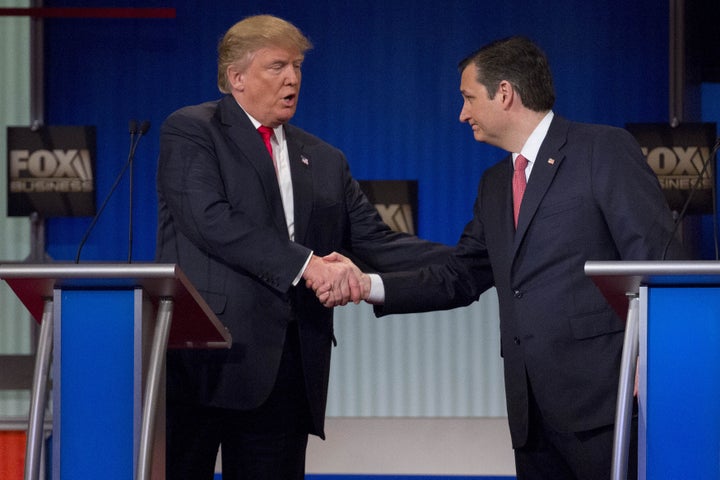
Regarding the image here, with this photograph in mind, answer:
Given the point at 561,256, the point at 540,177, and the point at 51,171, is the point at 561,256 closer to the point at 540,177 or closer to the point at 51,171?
the point at 540,177

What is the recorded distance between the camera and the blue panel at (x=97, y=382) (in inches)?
74.5

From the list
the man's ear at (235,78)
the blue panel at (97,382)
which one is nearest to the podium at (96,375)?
the blue panel at (97,382)

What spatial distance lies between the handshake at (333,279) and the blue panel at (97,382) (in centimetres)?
83

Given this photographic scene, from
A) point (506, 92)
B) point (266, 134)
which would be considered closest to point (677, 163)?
point (506, 92)

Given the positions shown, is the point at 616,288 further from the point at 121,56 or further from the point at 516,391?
the point at 121,56

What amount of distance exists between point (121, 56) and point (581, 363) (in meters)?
2.82

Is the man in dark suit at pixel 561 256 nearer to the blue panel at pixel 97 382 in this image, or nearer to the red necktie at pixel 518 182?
the red necktie at pixel 518 182

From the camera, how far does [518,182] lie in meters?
2.65

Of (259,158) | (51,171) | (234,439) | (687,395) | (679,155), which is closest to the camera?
(687,395)

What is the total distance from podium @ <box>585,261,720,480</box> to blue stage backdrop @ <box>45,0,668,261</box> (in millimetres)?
2720

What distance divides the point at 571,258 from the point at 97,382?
1109 millimetres

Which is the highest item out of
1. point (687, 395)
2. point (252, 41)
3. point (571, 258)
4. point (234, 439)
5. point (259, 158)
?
point (252, 41)

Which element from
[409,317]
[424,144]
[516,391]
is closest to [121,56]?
[424,144]

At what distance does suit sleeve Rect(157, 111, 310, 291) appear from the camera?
2.63m
